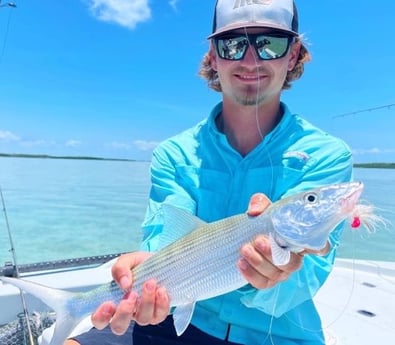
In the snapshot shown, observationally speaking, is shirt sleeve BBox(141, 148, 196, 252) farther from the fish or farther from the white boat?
the white boat

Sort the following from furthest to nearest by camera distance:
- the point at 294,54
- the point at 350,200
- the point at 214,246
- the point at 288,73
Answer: the point at 288,73 < the point at 294,54 < the point at 214,246 < the point at 350,200

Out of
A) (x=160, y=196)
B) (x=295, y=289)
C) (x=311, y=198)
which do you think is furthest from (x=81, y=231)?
(x=311, y=198)

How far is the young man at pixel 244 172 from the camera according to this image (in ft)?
5.38

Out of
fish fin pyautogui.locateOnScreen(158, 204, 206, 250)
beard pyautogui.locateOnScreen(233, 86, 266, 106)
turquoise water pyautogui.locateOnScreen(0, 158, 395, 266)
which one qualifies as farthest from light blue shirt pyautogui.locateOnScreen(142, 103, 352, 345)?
turquoise water pyautogui.locateOnScreen(0, 158, 395, 266)

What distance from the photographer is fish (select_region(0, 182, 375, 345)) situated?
49.3 inches

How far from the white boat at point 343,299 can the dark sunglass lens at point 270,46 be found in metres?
1.66

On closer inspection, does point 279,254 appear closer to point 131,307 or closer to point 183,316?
point 183,316

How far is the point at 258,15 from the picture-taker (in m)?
1.93

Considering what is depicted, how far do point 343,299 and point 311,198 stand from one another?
88.0 inches

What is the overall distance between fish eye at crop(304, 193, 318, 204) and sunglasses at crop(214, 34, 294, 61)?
2.99 ft

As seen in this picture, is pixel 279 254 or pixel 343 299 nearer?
pixel 279 254

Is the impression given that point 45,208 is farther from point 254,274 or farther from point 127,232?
point 254,274

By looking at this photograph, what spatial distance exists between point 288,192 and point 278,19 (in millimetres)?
853

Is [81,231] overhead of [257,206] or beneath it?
beneath
